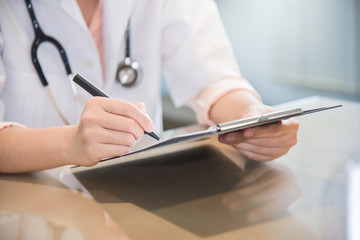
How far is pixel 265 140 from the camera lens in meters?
0.70

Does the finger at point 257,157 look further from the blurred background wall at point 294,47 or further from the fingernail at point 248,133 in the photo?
the blurred background wall at point 294,47

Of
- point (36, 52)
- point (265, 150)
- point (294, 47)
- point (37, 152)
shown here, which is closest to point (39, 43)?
point (36, 52)

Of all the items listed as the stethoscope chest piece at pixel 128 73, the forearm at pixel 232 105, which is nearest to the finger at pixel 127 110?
the forearm at pixel 232 105

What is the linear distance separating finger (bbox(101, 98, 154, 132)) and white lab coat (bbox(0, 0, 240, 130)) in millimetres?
346

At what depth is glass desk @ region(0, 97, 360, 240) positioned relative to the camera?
0.48 m

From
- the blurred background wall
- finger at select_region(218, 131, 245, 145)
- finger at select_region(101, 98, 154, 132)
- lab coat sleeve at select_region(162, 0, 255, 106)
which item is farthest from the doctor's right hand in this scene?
the blurred background wall

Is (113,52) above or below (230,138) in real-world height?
above

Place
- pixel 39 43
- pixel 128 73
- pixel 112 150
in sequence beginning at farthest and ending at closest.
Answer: pixel 128 73 < pixel 39 43 < pixel 112 150

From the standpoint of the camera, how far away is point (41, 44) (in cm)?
94

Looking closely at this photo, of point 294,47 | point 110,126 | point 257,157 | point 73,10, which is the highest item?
point 73,10

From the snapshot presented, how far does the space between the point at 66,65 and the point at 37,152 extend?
0.32m

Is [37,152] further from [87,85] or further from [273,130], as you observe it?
[273,130]

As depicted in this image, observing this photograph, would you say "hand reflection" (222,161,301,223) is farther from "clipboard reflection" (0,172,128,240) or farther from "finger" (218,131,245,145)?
"clipboard reflection" (0,172,128,240)

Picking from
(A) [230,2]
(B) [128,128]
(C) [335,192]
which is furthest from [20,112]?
(A) [230,2]
